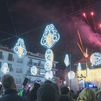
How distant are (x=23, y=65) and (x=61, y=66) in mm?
6692

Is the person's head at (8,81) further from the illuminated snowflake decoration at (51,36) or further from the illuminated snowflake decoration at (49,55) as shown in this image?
the illuminated snowflake decoration at (49,55)

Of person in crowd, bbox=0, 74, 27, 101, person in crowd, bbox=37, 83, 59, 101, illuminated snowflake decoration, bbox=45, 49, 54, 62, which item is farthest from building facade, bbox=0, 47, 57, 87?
person in crowd, bbox=0, 74, 27, 101

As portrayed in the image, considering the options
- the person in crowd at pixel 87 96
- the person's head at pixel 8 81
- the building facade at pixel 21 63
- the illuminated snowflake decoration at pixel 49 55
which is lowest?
the person in crowd at pixel 87 96

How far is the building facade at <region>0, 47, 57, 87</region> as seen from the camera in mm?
58812

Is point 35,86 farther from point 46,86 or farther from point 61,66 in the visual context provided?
point 61,66

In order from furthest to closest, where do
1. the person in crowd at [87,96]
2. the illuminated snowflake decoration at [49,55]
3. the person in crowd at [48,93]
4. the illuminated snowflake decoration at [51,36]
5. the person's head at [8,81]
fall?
the illuminated snowflake decoration at [49,55]
the illuminated snowflake decoration at [51,36]
the person in crowd at [87,96]
the person in crowd at [48,93]
the person's head at [8,81]

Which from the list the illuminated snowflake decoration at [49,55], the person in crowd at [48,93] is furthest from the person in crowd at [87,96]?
the illuminated snowflake decoration at [49,55]

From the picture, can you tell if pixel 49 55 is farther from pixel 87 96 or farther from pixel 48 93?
pixel 48 93

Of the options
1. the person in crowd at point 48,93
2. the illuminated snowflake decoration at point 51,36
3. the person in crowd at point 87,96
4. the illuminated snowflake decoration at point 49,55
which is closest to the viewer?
the person in crowd at point 48,93

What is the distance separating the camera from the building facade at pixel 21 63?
193 feet

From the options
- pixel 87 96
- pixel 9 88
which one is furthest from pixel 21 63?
pixel 9 88

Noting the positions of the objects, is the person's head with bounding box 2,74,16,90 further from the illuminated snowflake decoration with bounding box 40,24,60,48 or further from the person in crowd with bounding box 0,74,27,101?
the illuminated snowflake decoration with bounding box 40,24,60,48

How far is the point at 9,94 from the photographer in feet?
15.0

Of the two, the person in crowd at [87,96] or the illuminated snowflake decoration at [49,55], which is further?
the illuminated snowflake decoration at [49,55]
